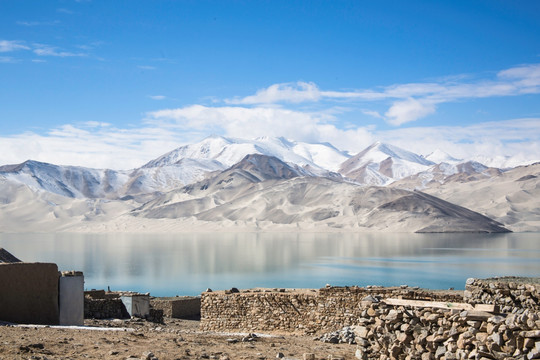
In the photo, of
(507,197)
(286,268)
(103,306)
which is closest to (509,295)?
(103,306)

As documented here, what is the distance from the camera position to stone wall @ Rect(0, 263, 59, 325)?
12078 mm

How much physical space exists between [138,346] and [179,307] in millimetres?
12349

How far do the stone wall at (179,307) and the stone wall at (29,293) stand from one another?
24.4ft

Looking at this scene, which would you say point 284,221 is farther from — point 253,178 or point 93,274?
point 93,274

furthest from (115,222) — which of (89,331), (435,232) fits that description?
(89,331)

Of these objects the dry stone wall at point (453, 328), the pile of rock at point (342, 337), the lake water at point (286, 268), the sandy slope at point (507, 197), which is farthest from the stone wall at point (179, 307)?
the sandy slope at point (507, 197)

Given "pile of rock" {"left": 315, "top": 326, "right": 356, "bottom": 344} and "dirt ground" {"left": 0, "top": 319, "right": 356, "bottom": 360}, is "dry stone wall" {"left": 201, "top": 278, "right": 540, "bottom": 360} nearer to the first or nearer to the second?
"pile of rock" {"left": 315, "top": 326, "right": 356, "bottom": 344}

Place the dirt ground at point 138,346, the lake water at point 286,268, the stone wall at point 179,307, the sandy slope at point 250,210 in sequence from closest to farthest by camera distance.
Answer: the dirt ground at point 138,346
the stone wall at point 179,307
the lake water at point 286,268
the sandy slope at point 250,210

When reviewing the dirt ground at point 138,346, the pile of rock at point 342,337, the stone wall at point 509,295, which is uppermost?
the stone wall at point 509,295

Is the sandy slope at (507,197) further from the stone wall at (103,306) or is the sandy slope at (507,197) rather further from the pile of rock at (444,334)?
the pile of rock at (444,334)

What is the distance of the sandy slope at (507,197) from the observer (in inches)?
5920

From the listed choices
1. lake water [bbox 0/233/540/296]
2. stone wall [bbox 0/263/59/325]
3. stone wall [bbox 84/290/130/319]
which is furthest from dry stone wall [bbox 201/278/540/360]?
lake water [bbox 0/233/540/296]

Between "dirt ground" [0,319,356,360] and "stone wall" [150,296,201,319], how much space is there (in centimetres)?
1018

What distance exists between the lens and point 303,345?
9719 millimetres
